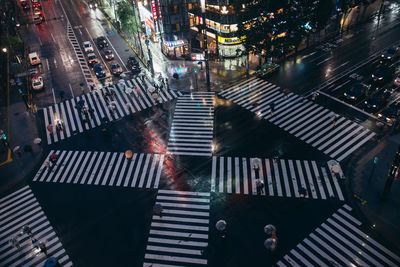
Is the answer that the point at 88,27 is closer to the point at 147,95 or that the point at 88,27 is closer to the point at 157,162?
the point at 147,95

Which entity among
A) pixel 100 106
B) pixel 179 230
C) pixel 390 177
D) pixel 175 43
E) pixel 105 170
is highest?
pixel 175 43

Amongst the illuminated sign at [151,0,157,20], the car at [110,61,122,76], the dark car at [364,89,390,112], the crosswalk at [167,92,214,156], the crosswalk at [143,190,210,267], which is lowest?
the crosswalk at [143,190,210,267]

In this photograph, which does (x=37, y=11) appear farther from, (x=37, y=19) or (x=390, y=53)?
A: (x=390, y=53)

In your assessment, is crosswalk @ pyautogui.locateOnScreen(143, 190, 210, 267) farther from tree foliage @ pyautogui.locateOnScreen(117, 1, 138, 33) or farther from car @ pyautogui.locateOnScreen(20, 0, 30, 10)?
car @ pyautogui.locateOnScreen(20, 0, 30, 10)

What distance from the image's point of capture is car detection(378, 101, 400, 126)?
35750 millimetres

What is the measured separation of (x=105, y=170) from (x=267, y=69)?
28992 mm

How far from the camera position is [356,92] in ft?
131

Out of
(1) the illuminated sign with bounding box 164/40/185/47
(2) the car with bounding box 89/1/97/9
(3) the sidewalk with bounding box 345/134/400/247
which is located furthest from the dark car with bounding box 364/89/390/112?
(2) the car with bounding box 89/1/97/9

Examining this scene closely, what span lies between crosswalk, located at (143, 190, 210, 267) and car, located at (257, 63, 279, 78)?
24.8 m

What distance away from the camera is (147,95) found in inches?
1805

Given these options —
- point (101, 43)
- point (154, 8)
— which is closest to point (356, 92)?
point (154, 8)

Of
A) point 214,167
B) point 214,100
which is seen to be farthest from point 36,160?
point 214,100

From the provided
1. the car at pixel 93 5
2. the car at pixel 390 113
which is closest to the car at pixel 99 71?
the car at pixel 93 5

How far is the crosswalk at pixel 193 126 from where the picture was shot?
35312mm
